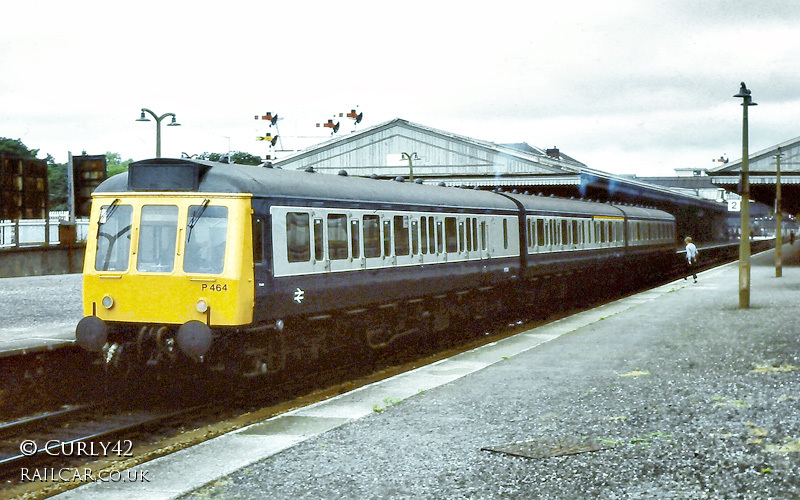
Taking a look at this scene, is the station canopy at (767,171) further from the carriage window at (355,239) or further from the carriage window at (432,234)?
the carriage window at (355,239)

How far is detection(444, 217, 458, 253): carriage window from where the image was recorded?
1822 cm

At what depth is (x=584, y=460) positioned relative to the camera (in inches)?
305

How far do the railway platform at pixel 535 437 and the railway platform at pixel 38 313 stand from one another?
558 centimetres

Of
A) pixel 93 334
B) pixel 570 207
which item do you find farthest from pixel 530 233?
pixel 93 334

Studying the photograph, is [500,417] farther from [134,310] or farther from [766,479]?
[134,310]

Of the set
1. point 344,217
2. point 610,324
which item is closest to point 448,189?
point 610,324

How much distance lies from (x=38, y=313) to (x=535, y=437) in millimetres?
14353

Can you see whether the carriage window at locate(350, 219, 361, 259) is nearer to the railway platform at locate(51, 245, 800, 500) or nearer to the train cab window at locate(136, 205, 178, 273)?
the railway platform at locate(51, 245, 800, 500)

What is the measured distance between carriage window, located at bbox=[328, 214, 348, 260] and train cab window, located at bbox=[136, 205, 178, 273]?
2.65 meters

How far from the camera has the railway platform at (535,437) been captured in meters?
7.04

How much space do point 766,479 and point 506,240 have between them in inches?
585

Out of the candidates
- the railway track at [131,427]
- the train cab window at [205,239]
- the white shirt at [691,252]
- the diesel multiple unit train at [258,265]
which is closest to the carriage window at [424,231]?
the diesel multiple unit train at [258,265]

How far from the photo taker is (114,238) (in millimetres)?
12031

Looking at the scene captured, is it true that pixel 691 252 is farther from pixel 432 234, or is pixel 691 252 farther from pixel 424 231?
pixel 424 231
